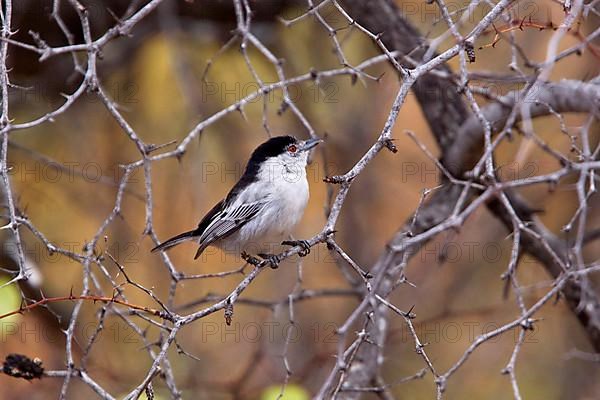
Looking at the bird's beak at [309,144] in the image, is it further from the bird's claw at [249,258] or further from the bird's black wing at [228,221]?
the bird's claw at [249,258]

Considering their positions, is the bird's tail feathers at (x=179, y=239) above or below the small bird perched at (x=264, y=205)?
below

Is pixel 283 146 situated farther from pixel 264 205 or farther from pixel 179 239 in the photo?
pixel 179 239

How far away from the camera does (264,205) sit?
466 cm

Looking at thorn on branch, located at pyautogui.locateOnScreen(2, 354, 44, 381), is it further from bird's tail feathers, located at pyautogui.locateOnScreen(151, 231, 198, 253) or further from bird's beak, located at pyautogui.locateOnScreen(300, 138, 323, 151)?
bird's beak, located at pyautogui.locateOnScreen(300, 138, 323, 151)

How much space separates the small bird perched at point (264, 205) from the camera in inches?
182

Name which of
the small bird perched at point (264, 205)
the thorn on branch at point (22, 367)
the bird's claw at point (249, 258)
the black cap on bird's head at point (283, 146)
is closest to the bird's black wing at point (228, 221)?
the small bird perched at point (264, 205)

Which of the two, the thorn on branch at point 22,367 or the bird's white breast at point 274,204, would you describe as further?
the bird's white breast at point 274,204

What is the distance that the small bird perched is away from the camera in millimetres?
4621

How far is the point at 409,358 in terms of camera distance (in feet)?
23.2

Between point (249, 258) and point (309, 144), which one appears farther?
point (249, 258)

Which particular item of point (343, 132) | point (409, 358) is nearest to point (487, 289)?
point (409, 358)

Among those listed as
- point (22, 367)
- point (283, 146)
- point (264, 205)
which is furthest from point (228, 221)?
point (22, 367)

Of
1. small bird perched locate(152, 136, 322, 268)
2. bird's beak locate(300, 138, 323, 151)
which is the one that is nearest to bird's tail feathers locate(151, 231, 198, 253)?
small bird perched locate(152, 136, 322, 268)

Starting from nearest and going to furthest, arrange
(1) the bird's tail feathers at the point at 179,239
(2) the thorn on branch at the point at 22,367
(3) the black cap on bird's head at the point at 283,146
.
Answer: (2) the thorn on branch at the point at 22,367, (1) the bird's tail feathers at the point at 179,239, (3) the black cap on bird's head at the point at 283,146
